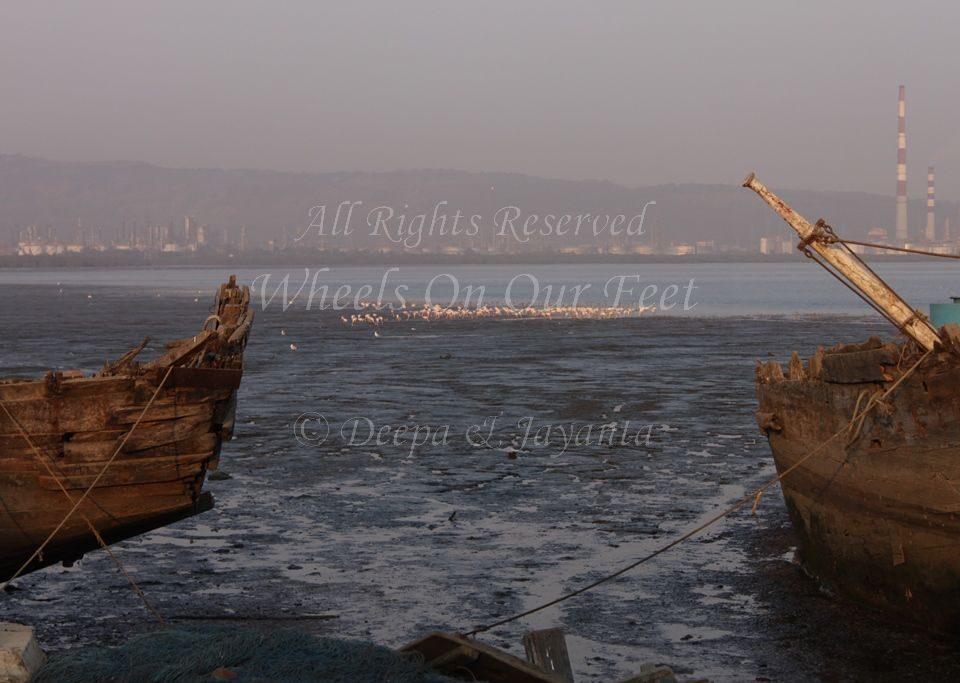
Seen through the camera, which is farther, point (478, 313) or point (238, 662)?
point (478, 313)

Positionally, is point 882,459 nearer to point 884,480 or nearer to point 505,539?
point 884,480

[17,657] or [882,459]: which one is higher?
[882,459]

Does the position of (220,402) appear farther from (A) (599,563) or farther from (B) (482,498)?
(B) (482,498)

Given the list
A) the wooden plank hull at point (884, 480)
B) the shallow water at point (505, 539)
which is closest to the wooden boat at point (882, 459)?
the wooden plank hull at point (884, 480)

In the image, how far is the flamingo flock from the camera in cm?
5227

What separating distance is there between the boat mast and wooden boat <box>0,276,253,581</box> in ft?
14.6

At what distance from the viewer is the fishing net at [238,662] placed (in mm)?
7117

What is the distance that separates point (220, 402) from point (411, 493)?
489cm

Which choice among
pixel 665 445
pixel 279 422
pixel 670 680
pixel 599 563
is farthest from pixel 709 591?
pixel 279 422

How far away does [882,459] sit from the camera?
9.28 metres

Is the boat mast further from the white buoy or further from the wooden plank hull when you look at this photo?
the white buoy

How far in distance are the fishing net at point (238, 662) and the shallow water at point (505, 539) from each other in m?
1.95

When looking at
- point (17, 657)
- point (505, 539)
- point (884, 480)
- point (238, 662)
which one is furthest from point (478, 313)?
point (17, 657)

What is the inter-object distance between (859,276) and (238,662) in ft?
17.3
